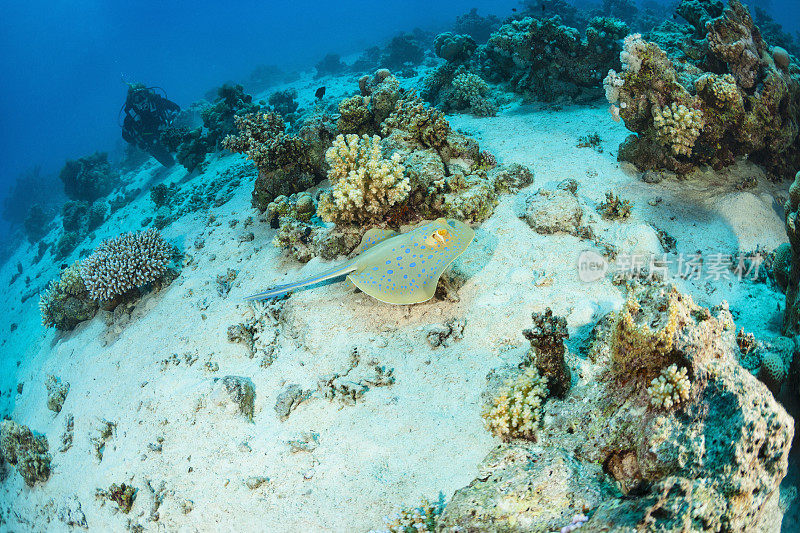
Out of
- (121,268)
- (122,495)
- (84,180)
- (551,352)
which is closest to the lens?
(551,352)

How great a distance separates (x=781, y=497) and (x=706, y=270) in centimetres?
408

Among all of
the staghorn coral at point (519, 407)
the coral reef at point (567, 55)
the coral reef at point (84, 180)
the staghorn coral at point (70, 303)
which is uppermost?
the coral reef at point (567, 55)

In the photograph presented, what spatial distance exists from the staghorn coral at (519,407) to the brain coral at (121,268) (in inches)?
295

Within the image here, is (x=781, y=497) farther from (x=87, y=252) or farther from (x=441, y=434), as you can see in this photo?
(x=87, y=252)

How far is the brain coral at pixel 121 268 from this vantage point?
7.93m

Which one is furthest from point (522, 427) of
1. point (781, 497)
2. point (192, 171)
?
point (192, 171)

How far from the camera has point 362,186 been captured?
689 centimetres

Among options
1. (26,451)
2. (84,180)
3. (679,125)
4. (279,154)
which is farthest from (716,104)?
(84,180)

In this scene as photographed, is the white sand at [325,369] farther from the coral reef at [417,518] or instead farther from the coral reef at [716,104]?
the coral reef at [716,104]

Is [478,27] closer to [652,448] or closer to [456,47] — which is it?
[456,47]

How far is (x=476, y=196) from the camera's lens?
276 inches

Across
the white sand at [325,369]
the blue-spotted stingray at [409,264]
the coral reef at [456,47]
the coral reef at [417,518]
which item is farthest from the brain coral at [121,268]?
the coral reef at [456,47]

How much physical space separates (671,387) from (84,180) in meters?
24.9

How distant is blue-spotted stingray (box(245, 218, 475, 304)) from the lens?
16.9 ft
